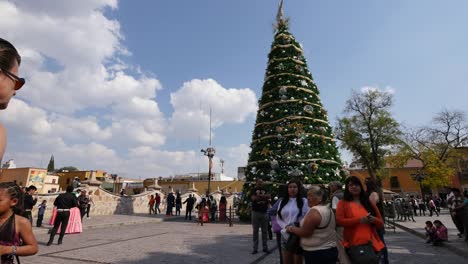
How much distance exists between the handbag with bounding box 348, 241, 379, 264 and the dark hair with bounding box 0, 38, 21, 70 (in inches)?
144

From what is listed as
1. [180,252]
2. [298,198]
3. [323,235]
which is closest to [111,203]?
Answer: [180,252]

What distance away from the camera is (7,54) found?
1.29 metres

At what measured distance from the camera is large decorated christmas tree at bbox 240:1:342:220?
44.3 feet

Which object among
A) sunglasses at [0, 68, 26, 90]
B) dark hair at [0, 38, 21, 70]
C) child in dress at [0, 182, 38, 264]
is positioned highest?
dark hair at [0, 38, 21, 70]

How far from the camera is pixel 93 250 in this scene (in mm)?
7230

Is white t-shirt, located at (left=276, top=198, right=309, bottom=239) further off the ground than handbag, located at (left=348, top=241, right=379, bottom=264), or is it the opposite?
white t-shirt, located at (left=276, top=198, right=309, bottom=239)

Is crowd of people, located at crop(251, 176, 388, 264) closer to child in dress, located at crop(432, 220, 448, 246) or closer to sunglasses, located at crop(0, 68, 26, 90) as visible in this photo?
sunglasses, located at crop(0, 68, 26, 90)

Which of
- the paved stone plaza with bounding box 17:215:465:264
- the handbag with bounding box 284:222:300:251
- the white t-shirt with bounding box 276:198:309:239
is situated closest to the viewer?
the handbag with bounding box 284:222:300:251

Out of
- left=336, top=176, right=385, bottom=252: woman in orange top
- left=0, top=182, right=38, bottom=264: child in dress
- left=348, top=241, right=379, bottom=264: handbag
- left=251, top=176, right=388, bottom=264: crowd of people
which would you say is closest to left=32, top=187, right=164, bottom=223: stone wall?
left=0, top=182, right=38, bottom=264: child in dress

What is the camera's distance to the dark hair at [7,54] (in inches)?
49.7

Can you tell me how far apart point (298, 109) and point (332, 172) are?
3656 millimetres

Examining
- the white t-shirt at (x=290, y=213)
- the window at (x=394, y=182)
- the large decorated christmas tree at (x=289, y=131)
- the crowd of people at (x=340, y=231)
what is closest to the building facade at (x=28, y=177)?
Result: the large decorated christmas tree at (x=289, y=131)

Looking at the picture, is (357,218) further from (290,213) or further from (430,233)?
(430,233)

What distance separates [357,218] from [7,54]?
3.61m
